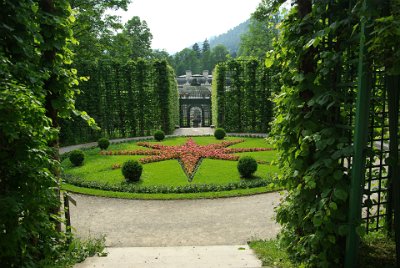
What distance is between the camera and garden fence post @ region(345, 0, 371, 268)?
2.99m

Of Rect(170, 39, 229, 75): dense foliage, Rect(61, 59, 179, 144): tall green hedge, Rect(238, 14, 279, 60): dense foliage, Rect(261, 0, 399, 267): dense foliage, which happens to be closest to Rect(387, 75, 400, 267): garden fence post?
Rect(261, 0, 399, 267): dense foliage

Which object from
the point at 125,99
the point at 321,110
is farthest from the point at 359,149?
the point at 125,99

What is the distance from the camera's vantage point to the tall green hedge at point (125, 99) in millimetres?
20906

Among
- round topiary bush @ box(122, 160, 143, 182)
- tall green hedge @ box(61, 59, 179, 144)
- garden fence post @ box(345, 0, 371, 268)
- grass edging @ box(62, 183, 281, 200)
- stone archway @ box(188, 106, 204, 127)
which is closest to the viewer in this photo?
garden fence post @ box(345, 0, 371, 268)

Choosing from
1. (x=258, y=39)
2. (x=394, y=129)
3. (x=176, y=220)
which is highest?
(x=258, y=39)

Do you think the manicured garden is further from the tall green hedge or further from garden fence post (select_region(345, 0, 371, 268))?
garden fence post (select_region(345, 0, 371, 268))

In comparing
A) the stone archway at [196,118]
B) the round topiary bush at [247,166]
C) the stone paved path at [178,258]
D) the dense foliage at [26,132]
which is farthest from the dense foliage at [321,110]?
the stone archway at [196,118]

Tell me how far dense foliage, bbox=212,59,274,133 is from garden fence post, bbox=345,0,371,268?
2028 centimetres

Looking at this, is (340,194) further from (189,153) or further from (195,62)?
(195,62)

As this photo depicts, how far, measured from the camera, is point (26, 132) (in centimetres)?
332

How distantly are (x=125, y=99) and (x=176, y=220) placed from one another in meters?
16.0

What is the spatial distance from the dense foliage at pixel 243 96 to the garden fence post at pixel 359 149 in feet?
66.5

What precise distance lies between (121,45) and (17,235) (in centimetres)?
2366

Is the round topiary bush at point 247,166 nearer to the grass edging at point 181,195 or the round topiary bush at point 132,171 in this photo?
the grass edging at point 181,195
